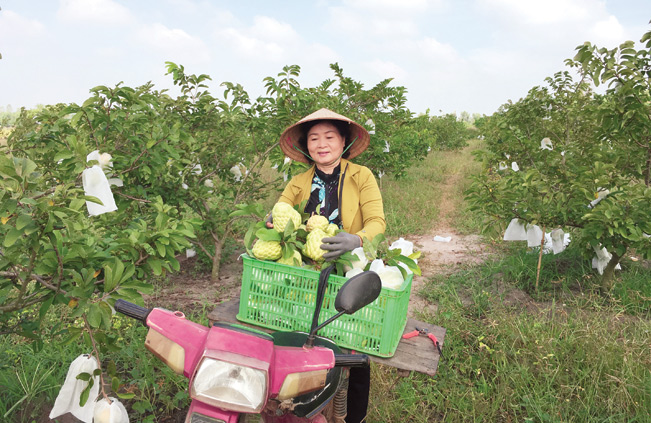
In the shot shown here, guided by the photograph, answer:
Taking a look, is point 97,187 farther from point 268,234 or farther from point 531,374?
point 531,374

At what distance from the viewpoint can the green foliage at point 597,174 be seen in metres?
2.88

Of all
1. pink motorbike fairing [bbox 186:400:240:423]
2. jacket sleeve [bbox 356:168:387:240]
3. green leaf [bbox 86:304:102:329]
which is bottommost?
pink motorbike fairing [bbox 186:400:240:423]

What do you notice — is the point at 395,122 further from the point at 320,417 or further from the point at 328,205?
the point at 320,417

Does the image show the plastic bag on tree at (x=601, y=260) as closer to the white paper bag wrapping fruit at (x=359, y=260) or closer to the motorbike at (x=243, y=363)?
the white paper bag wrapping fruit at (x=359, y=260)

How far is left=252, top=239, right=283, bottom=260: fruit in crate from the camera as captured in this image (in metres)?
1.60

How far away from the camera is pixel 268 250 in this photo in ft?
5.24

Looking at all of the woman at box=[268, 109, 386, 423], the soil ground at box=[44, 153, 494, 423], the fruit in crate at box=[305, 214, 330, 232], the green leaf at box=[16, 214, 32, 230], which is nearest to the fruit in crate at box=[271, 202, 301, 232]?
the fruit in crate at box=[305, 214, 330, 232]

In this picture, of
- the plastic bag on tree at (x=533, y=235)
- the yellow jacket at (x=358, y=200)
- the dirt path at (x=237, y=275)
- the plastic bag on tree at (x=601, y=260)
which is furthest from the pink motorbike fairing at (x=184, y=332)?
the plastic bag on tree at (x=601, y=260)

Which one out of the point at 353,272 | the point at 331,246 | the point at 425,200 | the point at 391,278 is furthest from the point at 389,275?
the point at 425,200

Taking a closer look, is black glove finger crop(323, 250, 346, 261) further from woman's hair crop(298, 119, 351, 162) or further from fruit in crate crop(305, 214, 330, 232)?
woman's hair crop(298, 119, 351, 162)

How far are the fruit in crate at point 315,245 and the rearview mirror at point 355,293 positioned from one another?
1.87 ft

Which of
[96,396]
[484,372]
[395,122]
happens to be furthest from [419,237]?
[96,396]

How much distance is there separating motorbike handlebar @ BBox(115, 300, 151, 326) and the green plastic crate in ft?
1.94

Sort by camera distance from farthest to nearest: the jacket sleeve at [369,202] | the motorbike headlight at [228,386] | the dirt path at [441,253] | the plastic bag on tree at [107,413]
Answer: the dirt path at [441,253] < the jacket sleeve at [369,202] < the plastic bag on tree at [107,413] < the motorbike headlight at [228,386]
